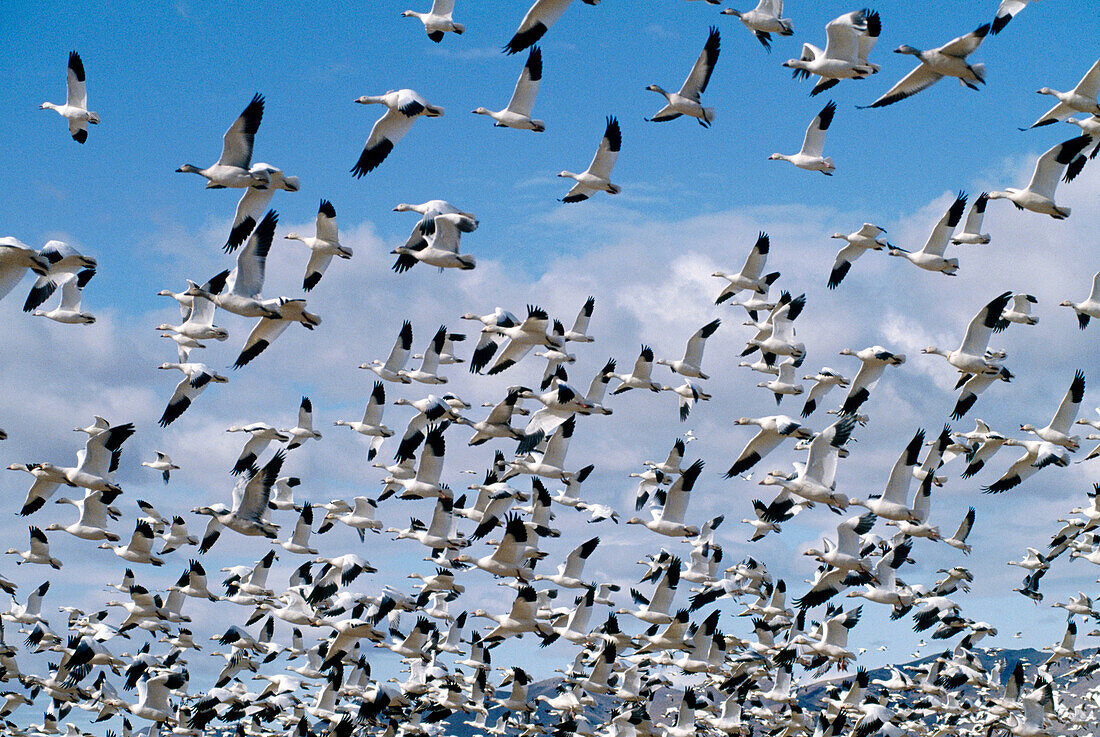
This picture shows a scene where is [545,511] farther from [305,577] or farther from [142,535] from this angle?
[142,535]

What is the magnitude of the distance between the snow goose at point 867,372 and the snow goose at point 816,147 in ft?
12.1

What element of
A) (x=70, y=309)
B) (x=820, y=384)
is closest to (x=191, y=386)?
(x=70, y=309)

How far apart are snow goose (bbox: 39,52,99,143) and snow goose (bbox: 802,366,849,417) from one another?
15.5 metres

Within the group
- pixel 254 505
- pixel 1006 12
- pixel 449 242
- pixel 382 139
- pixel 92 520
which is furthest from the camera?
pixel 92 520

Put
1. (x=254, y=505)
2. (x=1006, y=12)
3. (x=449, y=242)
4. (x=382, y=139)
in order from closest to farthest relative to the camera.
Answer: (x=1006, y=12) < (x=382, y=139) < (x=449, y=242) < (x=254, y=505)

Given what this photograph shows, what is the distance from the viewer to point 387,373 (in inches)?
1150

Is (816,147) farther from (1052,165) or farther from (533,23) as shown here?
(533,23)

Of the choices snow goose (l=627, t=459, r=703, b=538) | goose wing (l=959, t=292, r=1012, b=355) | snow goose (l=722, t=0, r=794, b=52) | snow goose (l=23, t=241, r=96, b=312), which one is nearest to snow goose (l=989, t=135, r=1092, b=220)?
goose wing (l=959, t=292, r=1012, b=355)

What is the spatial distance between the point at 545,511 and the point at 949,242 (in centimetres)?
1056

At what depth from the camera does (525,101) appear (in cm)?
2294

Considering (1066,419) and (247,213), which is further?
(1066,419)

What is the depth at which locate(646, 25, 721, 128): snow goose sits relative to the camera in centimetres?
2242

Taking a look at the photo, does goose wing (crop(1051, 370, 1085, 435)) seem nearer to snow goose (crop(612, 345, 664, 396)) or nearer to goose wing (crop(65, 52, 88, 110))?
snow goose (crop(612, 345, 664, 396))

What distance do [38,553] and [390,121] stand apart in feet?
52.6
